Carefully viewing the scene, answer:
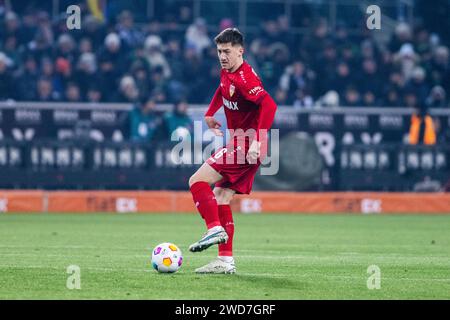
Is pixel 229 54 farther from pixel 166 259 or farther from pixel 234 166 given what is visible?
pixel 166 259

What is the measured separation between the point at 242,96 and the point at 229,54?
41 centimetres

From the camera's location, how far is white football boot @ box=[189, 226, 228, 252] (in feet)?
31.2

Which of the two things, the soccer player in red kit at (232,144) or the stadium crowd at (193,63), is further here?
the stadium crowd at (193,63)

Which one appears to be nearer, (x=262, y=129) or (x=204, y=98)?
(x=262, y=129)

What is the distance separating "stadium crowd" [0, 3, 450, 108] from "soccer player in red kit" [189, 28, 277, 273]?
11.5 metres

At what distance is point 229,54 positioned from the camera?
33.1 ft

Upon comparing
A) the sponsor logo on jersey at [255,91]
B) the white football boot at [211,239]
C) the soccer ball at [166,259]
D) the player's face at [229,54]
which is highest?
the player's face at [229,54]

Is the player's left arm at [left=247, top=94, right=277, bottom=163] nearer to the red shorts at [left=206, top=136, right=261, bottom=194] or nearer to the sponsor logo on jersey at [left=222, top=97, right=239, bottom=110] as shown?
the red shorts at [left=206, top=136, right=261, bottom=194]

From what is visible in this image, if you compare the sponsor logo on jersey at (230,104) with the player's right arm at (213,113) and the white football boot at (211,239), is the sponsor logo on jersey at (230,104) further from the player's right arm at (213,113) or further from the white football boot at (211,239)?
the white football boot at (211,239)

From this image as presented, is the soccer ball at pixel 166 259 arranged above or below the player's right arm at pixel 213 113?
below

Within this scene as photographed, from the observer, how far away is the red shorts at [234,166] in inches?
401

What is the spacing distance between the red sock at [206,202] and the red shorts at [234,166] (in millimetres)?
243

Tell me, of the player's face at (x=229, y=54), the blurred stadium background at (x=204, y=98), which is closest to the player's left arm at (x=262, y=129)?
the player's face at (x=229, y=54)

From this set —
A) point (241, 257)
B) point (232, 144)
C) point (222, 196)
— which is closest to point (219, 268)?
point (222, 196)
